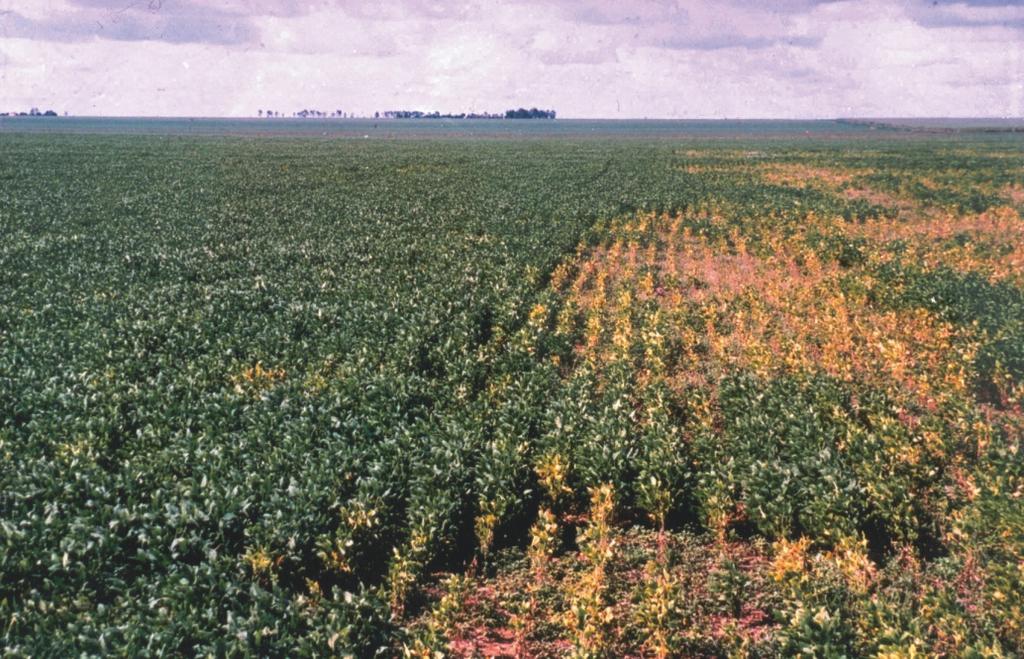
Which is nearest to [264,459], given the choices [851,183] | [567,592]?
[567,592]

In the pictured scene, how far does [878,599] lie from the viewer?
6.64 metres

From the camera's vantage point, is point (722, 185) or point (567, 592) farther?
point (722, 185)

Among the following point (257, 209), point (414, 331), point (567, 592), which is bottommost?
point (567, 592)

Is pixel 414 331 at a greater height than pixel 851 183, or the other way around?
pixel 851 183

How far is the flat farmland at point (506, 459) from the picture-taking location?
672cm

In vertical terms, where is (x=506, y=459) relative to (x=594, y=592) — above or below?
above

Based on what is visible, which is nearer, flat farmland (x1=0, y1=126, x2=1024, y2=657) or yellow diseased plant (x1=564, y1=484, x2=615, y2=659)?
yellow diseased plant (x1=564, y1=484, x2=615, y2=659)

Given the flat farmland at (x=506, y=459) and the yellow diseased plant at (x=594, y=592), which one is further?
the flat farmland at (x=506, y=459)

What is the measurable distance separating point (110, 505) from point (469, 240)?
21.2 metres

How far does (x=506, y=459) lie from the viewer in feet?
31.0

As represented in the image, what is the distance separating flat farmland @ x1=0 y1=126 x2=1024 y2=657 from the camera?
6723 millimetres

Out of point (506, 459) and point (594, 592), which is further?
point (506, 459)

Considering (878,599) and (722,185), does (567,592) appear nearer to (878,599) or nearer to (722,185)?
(878,599)

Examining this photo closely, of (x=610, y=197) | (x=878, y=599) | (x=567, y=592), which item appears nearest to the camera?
(x=878, y=599)
